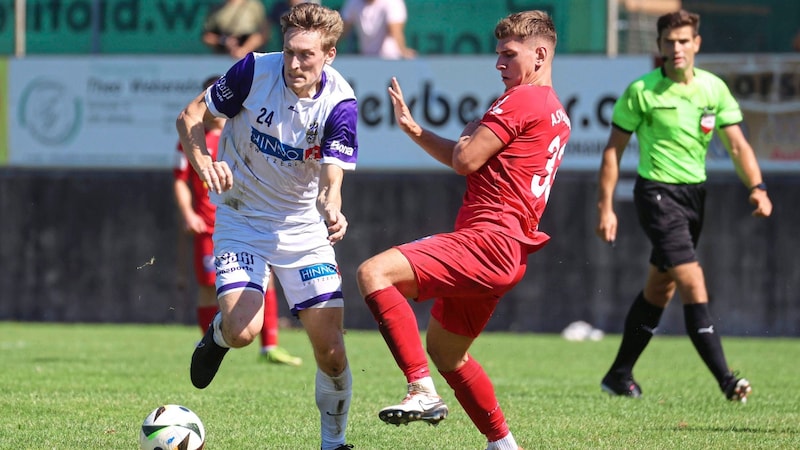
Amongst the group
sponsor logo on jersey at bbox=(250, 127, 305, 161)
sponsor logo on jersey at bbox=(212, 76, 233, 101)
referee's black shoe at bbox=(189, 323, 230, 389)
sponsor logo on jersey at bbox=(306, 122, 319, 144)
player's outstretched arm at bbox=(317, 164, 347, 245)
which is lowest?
→ referee's black shoe at bbox=(189, 323, 230, 389)

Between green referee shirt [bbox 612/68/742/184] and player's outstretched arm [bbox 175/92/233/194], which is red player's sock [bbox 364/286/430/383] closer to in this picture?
player's outstretched arm [bbox 175/92/233/194]

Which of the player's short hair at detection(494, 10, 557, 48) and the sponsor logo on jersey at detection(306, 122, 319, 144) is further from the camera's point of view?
the sponsor logo on jersey at detection(306, 122, 319, 144)

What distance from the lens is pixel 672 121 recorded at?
8.23 m

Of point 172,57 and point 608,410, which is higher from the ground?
point 172,57

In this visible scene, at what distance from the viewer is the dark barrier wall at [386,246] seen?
14117 millimetres

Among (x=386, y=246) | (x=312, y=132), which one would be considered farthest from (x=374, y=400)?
(x=386, y=246)

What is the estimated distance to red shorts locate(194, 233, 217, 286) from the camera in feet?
32.9

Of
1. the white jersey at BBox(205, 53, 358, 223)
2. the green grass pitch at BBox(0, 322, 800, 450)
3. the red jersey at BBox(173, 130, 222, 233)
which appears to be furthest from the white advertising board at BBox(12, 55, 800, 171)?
the white jersey at BBox(205, 53, 358, 223)

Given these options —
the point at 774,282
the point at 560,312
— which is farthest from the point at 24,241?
the point at 774,282

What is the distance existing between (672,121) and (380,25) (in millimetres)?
6918

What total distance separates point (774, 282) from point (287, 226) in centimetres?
934

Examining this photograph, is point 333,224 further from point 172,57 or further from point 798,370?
point 172,57

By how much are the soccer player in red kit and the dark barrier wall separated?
858cm

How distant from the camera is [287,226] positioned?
19.7 ft
